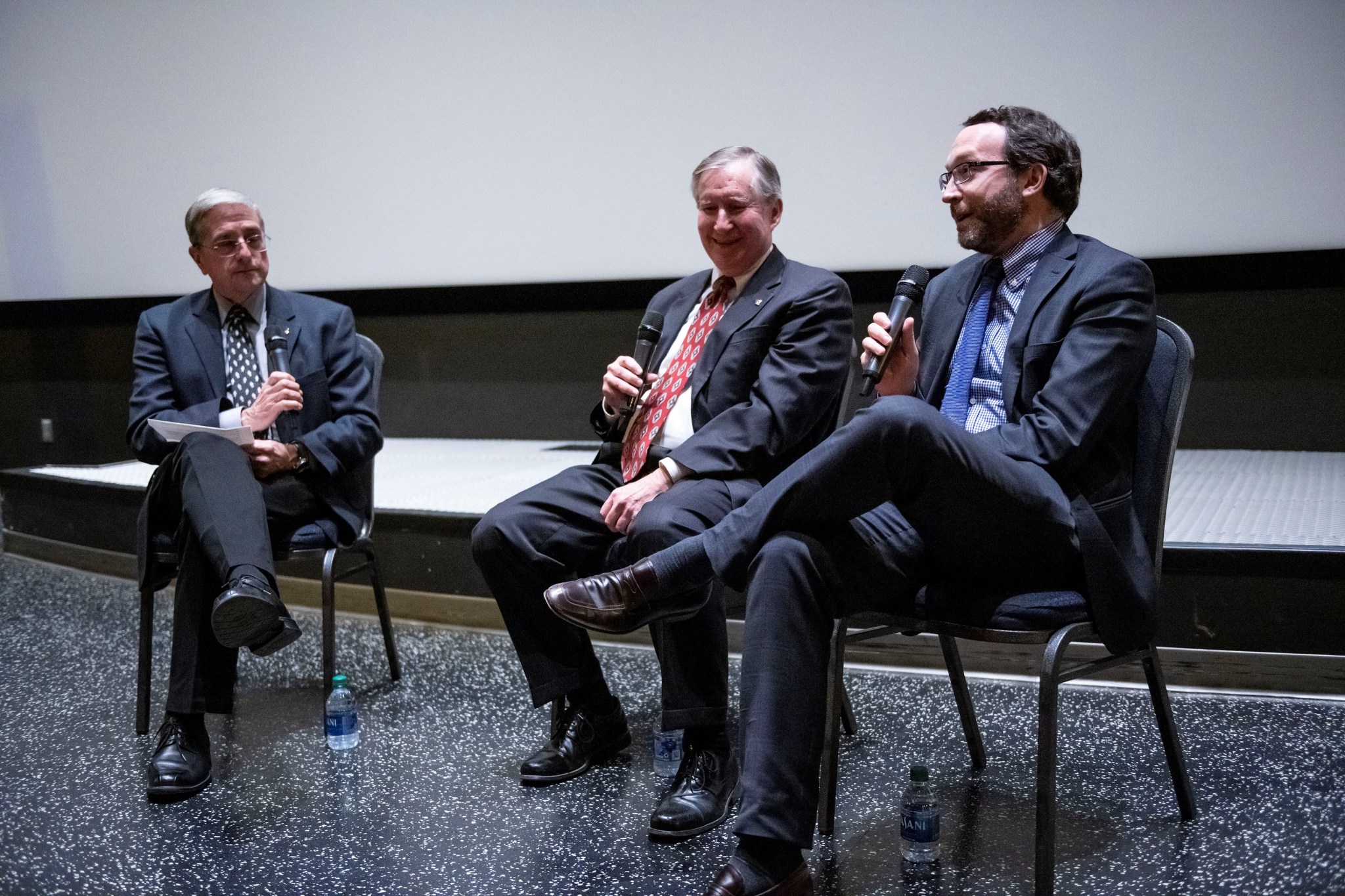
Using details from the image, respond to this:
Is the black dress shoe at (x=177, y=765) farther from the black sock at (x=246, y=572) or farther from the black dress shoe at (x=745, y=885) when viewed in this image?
the black dress shoe at (x=745, y=885)

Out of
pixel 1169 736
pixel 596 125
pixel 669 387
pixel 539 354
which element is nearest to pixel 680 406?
pixel 669 387

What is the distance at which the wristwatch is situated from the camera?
8.22 feet

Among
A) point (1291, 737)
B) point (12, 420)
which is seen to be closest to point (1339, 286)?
point (1291, 737)

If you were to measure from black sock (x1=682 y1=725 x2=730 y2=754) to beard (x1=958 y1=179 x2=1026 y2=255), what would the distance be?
0.93 metres

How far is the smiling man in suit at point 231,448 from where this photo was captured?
2.19m

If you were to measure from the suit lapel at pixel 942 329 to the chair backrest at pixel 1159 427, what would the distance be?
335 millimetres

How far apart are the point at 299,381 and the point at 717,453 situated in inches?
41.9

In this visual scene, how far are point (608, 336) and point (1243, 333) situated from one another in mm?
2269

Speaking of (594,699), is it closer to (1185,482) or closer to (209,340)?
(209,340)

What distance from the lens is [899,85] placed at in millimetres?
3650

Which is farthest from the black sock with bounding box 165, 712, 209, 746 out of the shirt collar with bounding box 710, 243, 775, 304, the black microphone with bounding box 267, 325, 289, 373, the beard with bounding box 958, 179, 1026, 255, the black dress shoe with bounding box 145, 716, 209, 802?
the beard with bounding box 958, 179, 1026, 255

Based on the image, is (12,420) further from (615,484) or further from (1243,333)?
(1243,333)

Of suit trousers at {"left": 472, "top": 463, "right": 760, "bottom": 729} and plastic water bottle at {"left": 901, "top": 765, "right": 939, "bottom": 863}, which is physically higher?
suit trousers at {"left": 472, "top": 463, "right": 760, "bottom": 729}

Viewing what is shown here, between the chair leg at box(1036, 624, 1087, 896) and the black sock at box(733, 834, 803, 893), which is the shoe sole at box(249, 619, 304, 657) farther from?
the chair leg at box(1036, 624, 1087, 896)
